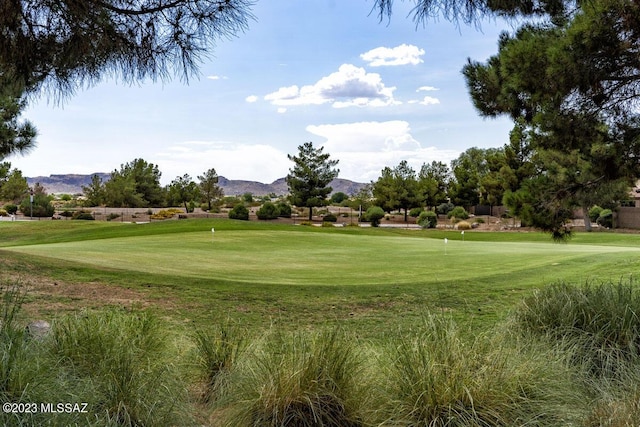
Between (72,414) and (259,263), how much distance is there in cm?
1138

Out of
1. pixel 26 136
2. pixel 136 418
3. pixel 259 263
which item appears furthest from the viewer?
pixel 26 136

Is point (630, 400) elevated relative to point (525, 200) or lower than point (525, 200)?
lower

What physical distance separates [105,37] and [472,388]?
4260 mm

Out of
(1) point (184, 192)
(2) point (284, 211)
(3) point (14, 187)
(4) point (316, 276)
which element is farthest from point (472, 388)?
(1) point (184, 192)

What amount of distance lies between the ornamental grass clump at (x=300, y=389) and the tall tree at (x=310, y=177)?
4347cm

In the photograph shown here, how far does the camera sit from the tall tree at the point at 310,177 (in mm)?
47250

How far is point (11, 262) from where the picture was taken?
9891 mm

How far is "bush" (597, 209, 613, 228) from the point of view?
3622 cm

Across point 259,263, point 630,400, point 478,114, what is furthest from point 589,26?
point 259,263

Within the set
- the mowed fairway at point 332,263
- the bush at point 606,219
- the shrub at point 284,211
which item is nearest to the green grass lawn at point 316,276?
the mowed fairway at point 332,263

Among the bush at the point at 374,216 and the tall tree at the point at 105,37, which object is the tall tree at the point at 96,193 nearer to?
the bush at the point at 374,216

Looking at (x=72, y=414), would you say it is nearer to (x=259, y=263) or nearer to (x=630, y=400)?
(x=630, y=400)

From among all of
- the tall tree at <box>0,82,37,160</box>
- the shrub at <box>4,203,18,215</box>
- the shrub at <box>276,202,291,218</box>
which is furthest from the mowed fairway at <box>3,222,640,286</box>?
the shrub at <box>4,203,18,215</box>

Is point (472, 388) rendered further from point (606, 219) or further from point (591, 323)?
point (606, 219)
